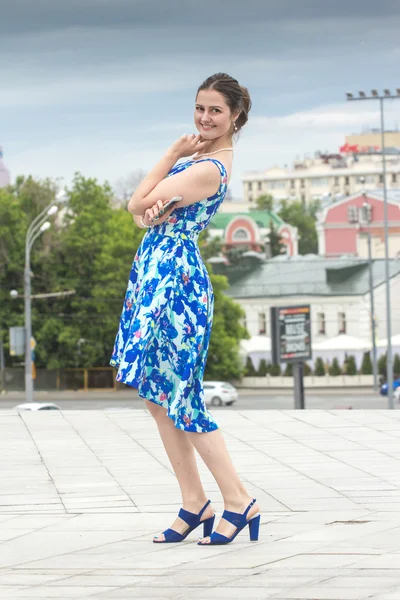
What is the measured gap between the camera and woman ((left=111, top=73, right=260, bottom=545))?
5090mm

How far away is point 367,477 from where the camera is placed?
22.9ft

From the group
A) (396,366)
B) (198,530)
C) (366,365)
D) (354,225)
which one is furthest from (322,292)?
(198,530)

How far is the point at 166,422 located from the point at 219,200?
94 centimetres

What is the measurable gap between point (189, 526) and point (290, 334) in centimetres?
2386

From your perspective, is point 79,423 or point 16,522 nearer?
point 16,522

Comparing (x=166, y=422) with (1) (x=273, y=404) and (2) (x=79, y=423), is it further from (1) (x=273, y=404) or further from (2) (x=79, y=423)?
(1) (x=273, y=404)

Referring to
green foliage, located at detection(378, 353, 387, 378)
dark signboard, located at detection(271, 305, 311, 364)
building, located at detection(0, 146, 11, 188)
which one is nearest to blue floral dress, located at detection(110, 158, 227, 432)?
dark signboard, located at detection(271, 305, 311, 364)

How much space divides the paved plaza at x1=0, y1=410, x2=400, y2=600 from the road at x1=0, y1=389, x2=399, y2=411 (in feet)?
116

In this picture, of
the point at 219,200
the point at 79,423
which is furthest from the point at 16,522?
the point at 79,423

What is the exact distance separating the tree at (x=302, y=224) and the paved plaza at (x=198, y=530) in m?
126

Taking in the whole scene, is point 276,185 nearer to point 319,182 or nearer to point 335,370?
point 319,182

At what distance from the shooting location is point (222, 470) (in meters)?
→ 5.16

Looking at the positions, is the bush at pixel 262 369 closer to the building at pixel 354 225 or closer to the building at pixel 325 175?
the building at pixel 354 225

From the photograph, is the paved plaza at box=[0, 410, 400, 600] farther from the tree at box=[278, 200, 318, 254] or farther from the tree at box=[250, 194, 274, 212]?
the tree at box=[250, 194, 274, 212]
